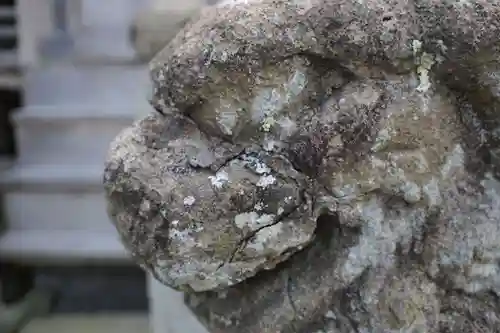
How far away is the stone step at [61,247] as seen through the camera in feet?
6.34

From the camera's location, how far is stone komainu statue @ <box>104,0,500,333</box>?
0.56 meters

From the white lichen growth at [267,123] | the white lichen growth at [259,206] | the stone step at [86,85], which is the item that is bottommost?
the stone step at [86,85]

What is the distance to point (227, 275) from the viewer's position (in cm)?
58

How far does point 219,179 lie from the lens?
1.85 feet

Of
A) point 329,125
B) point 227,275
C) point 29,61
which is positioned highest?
point 329,125

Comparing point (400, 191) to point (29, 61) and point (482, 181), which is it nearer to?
point (482, 181)

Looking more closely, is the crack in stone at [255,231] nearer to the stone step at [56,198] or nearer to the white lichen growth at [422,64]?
the white lichen growth at [422,64]

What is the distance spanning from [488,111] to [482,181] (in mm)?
62

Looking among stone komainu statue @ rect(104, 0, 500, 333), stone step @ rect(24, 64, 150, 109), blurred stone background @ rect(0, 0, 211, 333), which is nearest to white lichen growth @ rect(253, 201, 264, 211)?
stone komainu statue @ rect(104, 0, 500, 333)

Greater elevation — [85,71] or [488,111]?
[488,111]

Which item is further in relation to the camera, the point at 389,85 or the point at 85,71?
the point at 85,71

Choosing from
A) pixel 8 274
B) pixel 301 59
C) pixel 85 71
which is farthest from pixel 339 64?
pixel 8 274

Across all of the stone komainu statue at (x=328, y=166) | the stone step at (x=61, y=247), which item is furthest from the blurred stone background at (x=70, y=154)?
the stone komainu statue at (x=328, y=166)

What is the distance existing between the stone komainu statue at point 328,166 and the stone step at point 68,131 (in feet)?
4.56
